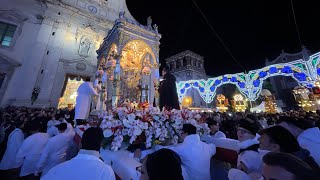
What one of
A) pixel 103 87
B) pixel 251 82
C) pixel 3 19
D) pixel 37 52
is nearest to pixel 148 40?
pixel 103 87

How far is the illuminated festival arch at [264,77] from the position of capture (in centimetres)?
959

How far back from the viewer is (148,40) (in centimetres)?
916

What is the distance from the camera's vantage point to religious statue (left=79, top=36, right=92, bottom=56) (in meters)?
16.1

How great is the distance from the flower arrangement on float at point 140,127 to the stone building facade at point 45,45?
14.3 meters

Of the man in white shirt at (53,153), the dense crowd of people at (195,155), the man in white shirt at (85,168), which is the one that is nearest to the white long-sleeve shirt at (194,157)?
the dense crowd of people at (195,155)

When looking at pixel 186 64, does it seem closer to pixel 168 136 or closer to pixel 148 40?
pixel 148 40

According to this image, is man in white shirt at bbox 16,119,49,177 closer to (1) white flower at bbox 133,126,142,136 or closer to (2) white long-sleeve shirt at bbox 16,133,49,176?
(2) white long-sleeve shirt at bbox 16,133,49,176

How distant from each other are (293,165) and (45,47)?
19.0 meters

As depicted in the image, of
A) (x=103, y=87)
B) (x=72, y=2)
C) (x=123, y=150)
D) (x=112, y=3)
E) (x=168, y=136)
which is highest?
(x=112, y=3)

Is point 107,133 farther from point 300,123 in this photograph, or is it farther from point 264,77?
point 264,77

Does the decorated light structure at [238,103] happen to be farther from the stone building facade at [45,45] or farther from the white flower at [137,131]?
the white flower at [137,131]

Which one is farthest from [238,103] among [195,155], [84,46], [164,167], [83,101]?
[164,167]

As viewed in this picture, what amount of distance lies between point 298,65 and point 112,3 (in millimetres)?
20909

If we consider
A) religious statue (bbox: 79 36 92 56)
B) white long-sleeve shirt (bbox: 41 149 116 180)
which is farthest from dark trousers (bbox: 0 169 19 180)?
religious statue (bbox: 79 36 92 56)
